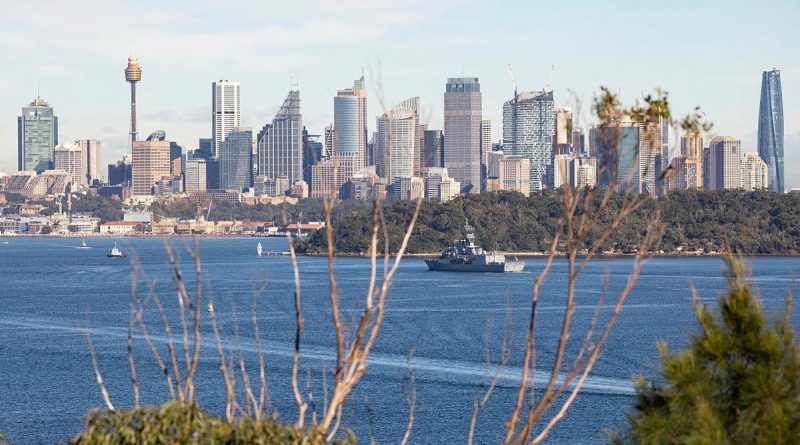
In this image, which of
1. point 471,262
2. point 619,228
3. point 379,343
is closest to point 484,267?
point 471,262

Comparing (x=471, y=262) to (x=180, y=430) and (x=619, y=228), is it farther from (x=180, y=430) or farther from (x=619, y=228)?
(x=180, y=430)

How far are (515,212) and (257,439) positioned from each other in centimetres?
12952

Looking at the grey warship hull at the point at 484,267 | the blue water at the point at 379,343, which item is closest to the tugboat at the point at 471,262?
the grey warship hull at the point at 484,267

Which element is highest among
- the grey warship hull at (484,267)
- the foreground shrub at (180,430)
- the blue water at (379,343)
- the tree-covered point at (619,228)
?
the tree-covered point at (619,228)

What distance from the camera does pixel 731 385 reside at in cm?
978

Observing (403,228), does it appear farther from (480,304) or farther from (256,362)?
(256,362)

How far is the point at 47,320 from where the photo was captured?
5591 cm

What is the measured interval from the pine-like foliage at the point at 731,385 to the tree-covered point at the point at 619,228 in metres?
114

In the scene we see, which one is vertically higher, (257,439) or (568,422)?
(257,439)

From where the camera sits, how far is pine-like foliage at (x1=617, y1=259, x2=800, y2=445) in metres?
9.41

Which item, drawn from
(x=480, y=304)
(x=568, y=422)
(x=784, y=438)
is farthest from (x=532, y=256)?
(x=784, y=438)

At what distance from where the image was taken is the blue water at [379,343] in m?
29.8

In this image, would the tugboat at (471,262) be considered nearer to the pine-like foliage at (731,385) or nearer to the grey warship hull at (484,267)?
the grey warship hull at (484,267)

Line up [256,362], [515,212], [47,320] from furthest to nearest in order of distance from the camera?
[515,212] → [47,320] → [256,362]
